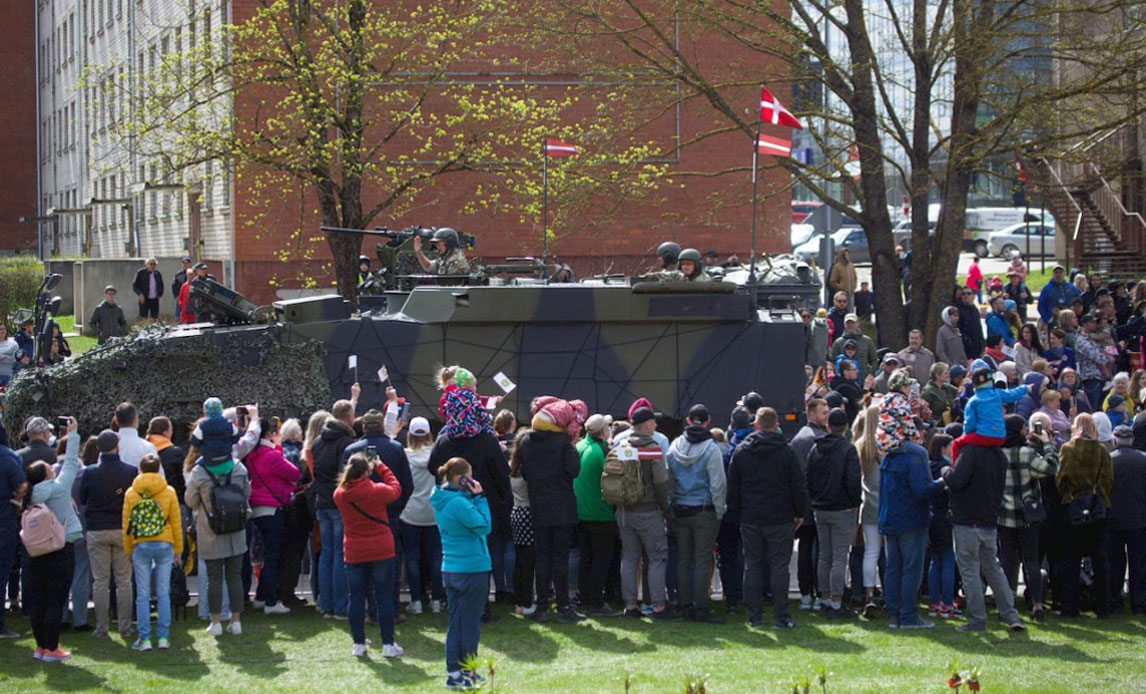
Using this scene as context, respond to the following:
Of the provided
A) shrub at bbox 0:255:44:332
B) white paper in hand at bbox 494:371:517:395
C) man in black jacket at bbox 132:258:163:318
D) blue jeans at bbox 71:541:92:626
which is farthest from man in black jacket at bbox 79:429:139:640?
shrub at bbox 0:255:44:332

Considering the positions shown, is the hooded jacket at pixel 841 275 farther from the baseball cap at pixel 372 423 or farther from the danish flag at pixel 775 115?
the baseball cap at pixel 372 423

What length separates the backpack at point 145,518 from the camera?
1064cm

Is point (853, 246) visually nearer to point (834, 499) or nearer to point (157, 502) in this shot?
point (834, 499)

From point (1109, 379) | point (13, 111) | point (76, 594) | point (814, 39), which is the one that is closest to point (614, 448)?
point (76, 594)

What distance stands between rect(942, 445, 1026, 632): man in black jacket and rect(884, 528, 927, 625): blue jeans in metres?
0.29

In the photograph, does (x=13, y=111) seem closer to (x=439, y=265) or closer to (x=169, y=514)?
(x=439, y=265)

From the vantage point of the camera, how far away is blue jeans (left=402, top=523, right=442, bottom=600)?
11.6 metres

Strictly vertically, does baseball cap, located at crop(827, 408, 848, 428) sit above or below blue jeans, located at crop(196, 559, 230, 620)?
above

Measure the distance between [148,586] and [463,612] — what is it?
2.75 metres

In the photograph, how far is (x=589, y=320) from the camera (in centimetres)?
1453

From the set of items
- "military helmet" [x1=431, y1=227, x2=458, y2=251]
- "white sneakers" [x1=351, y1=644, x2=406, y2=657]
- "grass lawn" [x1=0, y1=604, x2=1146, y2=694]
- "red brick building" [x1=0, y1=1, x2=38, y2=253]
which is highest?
"red brick building" [x1=0, y1=1, x2=38, y2=253]

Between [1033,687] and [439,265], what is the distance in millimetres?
8249

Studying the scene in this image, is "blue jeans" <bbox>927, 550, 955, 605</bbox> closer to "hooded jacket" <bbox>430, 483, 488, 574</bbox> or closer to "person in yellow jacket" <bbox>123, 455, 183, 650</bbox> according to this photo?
"hooded jacket" <bbox>430, 483, 488, 574</bbox>

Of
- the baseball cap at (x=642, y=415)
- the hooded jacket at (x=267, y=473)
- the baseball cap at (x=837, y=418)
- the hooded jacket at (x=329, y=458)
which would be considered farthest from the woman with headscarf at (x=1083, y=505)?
A: the hooded jacket at (x=267, y=473)
